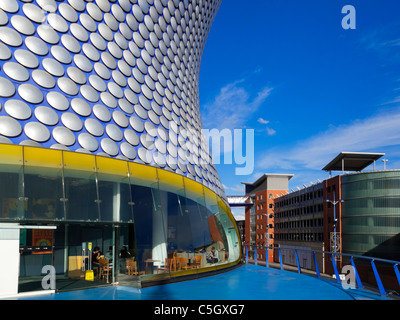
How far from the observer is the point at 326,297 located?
1090 cm

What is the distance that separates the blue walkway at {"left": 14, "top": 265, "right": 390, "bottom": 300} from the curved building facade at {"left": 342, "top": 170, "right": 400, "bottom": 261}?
39.5 metres

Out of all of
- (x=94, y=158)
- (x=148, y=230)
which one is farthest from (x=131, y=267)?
(x=94, y=158)

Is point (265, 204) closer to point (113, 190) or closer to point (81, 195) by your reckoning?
point (113, 190)

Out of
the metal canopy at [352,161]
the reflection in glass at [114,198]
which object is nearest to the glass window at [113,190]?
the reflection in glass at [114,198]

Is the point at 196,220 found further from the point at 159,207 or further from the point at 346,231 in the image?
the point at 346,231

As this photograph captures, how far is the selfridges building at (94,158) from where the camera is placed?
36.1 ft

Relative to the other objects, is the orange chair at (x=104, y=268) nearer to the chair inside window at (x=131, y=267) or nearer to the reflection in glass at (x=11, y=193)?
the chair inside window at (x=131, y=267)

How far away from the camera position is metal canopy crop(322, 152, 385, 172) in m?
55.0

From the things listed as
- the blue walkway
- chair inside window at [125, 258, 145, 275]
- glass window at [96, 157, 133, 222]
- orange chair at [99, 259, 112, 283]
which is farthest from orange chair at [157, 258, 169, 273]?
glass window at [96, 157, 133, 222]

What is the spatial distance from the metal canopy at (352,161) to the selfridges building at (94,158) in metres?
41.9

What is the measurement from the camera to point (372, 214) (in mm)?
51156

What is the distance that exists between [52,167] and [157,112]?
20.9 ft

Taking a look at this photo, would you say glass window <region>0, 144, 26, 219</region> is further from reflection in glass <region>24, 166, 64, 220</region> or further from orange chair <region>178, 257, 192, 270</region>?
orange chair <region>178, 257, 192, 270</region>
